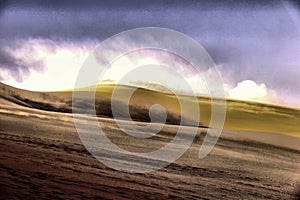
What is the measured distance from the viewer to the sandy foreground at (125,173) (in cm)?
223

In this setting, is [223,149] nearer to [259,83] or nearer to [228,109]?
[228,109]

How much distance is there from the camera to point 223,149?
2.28m

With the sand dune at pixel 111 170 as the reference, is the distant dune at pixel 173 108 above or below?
above

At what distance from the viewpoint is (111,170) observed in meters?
2.42

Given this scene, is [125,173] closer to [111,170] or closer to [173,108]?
[111,170]

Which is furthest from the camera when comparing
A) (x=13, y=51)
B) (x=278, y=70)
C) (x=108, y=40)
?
(x=13, y=51)

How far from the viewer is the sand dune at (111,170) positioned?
7.32 feet

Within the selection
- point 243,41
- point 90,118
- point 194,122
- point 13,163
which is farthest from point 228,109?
point 13,163

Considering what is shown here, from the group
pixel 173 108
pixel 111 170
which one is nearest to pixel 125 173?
pixel 111 170

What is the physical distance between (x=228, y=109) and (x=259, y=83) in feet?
0.65

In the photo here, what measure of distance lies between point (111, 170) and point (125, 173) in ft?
0.26

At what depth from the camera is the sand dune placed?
2230 millimetres

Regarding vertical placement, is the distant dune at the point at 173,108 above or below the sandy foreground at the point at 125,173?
above

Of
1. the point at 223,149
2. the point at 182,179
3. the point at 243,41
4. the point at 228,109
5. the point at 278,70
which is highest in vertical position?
the point at 243,41
